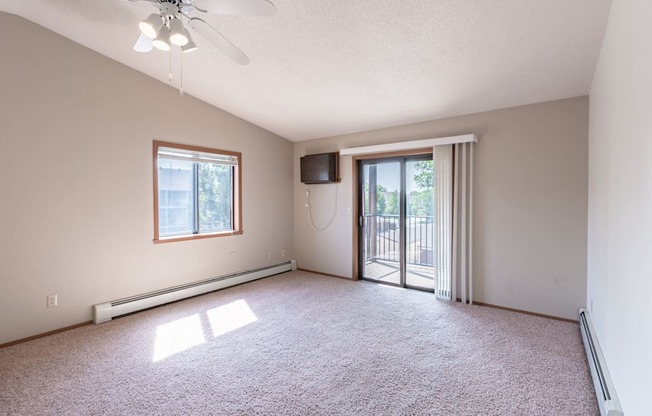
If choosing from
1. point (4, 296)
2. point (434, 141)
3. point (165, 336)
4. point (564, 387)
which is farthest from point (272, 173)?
point (564, 387)

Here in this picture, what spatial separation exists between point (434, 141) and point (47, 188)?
14.1 feet

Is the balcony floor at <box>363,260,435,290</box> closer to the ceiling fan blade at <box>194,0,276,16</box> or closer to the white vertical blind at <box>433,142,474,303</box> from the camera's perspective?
the white vertical blind at <box>433,142,474,303</box>

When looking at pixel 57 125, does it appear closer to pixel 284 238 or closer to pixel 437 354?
pixel 284 238

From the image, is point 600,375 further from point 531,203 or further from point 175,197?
point 175,197

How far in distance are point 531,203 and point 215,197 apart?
413 centimetres

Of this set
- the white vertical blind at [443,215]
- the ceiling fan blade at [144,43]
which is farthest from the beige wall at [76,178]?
the white vertical blind at [443,215]

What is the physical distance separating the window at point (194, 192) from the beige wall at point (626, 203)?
424 cm

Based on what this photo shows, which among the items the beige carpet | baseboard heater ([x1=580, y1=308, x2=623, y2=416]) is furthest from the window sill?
baseboard heater ([x1=580, y1=308, x2=623, y2=416])

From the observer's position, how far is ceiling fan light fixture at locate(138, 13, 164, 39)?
1.90 metres

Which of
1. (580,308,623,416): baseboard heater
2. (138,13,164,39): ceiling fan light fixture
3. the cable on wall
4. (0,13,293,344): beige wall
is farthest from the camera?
the cable on wall

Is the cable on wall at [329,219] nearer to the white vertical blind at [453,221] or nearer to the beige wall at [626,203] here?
the white vertical blind at [453,221]

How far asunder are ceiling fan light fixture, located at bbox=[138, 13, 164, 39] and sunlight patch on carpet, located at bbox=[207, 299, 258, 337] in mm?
2598

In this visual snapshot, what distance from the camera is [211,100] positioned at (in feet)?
14.1

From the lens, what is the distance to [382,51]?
2.78m
